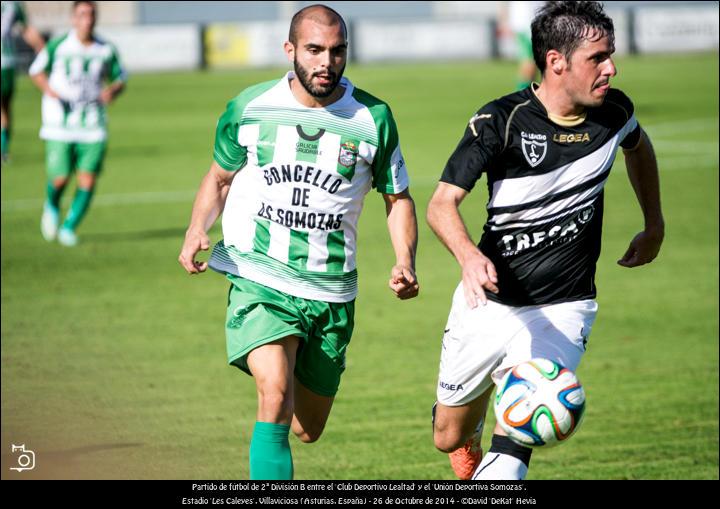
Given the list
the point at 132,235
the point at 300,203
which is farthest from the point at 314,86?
the point at 132,235

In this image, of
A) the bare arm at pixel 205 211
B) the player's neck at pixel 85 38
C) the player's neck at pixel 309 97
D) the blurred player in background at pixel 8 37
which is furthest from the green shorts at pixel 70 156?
the player's neck at pixel 309 97

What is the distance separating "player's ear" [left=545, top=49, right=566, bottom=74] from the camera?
5660 mm

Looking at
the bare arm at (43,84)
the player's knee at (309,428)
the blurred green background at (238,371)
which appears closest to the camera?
the player's knee at (309,428)

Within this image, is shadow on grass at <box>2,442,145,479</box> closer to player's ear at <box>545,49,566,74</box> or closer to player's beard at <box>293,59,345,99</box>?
player's beard at <box>293,59,345,99</box>

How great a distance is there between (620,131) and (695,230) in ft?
33.6

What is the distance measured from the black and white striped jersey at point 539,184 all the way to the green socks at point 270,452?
4.03ft

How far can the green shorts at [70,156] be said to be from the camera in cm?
1529

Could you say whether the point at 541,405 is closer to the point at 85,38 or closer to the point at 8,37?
the point at 85,38

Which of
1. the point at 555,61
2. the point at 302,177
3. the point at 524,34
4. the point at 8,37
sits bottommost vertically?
the point at 8,37

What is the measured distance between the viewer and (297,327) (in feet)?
20.5

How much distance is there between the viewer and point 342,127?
246 inches

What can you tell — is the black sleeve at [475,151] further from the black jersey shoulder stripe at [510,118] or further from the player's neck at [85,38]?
the player's neck at [85,38]

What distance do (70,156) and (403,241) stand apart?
1006 cm

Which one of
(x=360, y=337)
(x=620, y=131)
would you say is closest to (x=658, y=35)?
(x=360, y=337)
